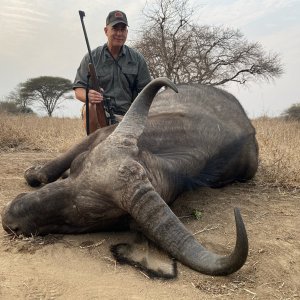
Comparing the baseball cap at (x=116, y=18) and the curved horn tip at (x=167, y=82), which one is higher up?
the baseball cap at (x=116, y=18)

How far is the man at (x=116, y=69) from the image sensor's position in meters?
5.27

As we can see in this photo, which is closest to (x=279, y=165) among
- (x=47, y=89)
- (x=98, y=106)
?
(x=98, y=106)

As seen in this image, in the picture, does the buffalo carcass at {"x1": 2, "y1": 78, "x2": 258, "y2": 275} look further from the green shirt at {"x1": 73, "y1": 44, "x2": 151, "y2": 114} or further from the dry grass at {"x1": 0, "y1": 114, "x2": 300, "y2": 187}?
the green shirt at {"x1": 73, "y1": 44, "x2": 151, "y2": 114}

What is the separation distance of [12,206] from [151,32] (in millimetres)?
22934

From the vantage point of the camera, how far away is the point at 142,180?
2.63 meters

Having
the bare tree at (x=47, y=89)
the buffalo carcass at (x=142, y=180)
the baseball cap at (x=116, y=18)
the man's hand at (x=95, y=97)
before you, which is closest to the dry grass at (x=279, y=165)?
the buffalo carcass at (x=142, y=180)

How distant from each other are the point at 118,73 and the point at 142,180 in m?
3.04

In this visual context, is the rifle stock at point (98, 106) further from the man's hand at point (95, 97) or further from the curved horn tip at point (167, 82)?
the curved horn tip at point (167, 82)

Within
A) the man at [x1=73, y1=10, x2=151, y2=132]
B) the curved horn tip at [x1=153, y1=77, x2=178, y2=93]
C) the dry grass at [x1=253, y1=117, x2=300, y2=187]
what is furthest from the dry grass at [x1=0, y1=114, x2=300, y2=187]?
the curved horn tip at [x1=153, y1=77, x2=178, y2=93]

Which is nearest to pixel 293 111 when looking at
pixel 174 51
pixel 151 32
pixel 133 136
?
pixel 174 51

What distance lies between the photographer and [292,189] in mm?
4477

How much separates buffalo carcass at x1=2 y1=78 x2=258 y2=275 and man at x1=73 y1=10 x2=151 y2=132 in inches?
61.7

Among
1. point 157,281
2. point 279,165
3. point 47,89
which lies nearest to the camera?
point 157,281

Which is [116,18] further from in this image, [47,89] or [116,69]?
[47,89]
